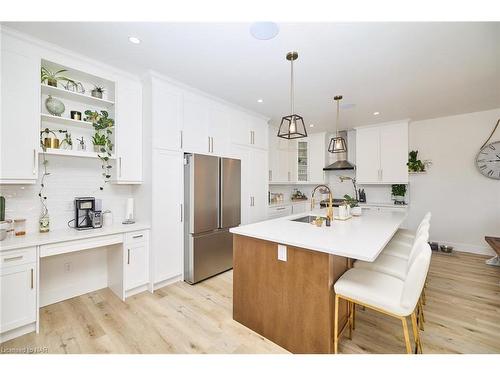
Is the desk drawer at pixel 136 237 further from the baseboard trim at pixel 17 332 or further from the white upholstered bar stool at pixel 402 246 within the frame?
the white upholstered bar stool at pixel 402 246

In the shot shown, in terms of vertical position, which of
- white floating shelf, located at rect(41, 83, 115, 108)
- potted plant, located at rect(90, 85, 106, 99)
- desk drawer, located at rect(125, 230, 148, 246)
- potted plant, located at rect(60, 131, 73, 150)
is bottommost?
desk drawer, located at rect(125, 230, 148, 246)

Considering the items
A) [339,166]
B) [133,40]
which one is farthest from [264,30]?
[339,166]

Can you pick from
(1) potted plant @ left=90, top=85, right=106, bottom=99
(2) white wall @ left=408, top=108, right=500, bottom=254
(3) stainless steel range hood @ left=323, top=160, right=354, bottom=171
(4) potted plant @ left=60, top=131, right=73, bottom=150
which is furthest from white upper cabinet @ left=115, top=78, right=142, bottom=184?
(2) white wall @ left=408, top=108, right=500, bottom=254

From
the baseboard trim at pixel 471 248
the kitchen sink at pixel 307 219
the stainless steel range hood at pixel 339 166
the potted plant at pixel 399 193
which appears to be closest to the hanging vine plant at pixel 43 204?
the kitchen sink at pixel 307 219

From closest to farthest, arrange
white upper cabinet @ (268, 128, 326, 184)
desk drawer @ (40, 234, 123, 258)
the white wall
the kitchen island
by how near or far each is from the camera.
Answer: the kitchen island
desk drawer @ (40, 234, 123, 258)
the white wall
white upper cabinet @ (268, 128, 326, 184)

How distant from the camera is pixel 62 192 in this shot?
2.44 meters

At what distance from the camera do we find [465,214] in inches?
162

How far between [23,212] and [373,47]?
3.79 metres

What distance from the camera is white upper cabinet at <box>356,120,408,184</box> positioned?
174 inches

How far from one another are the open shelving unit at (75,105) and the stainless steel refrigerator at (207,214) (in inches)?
40.0

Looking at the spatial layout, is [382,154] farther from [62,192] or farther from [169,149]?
[62,192]

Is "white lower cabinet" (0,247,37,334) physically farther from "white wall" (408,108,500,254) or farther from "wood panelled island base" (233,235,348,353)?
"white wall" (408,108,500,254)

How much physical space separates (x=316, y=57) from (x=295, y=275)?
2.12m

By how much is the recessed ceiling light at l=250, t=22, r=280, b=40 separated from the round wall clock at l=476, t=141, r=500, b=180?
4500 mm
